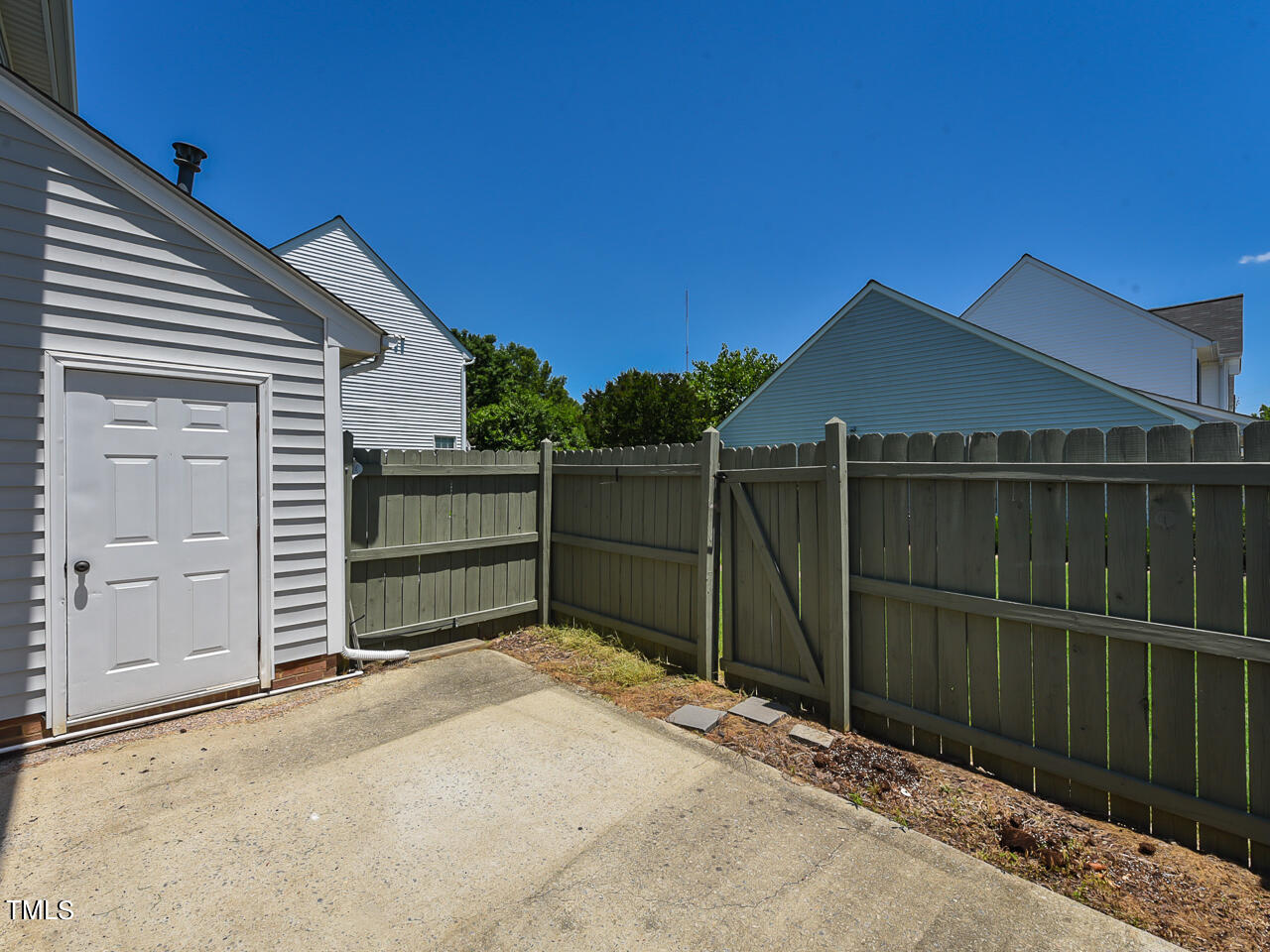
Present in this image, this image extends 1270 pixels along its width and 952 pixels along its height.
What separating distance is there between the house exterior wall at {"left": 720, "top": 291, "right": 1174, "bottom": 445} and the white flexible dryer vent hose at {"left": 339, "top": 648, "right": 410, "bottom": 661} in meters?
11.6

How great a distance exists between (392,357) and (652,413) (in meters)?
11.5

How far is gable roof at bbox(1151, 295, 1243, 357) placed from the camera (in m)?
15.1

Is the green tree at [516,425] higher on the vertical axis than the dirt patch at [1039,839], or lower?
higher

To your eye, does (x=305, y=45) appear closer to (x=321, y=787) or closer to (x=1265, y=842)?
(x=321, y=787)

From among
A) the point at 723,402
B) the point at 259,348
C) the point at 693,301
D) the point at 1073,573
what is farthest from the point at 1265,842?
the point at 723,402

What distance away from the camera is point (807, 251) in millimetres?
17047

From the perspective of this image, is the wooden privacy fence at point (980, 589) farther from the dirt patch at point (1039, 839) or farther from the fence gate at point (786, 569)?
the dirt patch at point (1039, 839)

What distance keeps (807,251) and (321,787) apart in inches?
702

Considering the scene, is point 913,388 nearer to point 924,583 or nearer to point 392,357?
point 924,583

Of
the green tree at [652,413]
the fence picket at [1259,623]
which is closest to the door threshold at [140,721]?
the fence picket at [1259,623]

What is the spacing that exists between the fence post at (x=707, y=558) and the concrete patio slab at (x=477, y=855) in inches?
37.8

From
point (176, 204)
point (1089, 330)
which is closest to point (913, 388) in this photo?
point (1089, 330)

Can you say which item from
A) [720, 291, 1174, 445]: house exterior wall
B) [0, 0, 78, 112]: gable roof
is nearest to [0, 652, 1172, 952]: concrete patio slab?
[0, 0, 78, 112]: gable roof

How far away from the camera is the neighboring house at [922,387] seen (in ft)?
35.5
